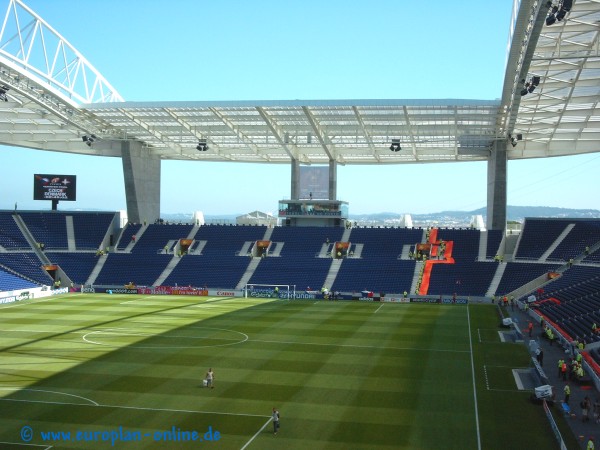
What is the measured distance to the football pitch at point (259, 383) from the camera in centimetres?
2089

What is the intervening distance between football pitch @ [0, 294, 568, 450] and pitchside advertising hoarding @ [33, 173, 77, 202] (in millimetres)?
31226

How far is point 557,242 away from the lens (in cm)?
6284

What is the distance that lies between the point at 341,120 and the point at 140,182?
29.0 metres

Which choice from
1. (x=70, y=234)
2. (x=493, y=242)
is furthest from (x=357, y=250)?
(x=70, y=234)

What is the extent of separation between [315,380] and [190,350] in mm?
8739

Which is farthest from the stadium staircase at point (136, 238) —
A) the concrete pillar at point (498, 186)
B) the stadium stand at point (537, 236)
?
the stadium stand at point (537, 236)

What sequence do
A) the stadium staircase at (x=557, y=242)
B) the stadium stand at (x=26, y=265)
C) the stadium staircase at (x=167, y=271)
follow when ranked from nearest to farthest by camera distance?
the stadium staircase at (x=557, y=242)
the stadium stand at (x=26, y=265)
the stadium staircase at (x=167, y=271)

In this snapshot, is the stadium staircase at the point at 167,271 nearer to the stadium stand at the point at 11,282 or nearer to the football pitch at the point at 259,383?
the stadium stand at the point at 11,282

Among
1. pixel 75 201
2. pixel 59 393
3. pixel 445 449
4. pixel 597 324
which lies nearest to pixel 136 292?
pixel 75 201

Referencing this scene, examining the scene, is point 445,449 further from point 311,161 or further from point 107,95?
point 311,161

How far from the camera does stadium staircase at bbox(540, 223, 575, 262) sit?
61569 mm

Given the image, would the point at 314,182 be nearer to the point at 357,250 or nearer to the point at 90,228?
the point at 357,250

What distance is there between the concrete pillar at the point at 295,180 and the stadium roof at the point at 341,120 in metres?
1.67

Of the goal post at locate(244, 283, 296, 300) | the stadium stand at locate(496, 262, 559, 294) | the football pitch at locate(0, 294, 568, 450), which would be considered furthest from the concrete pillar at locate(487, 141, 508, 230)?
the football pitch at locate(0, 294, 568, 450)
